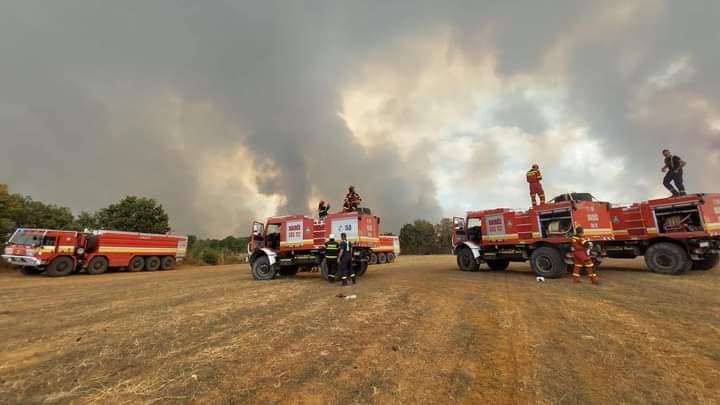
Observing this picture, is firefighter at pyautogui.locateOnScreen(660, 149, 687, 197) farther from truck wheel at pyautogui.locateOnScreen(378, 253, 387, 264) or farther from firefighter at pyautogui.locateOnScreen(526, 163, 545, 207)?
truck wheel at pyautogui.locateOnScreen(378, 253, 387, 264)

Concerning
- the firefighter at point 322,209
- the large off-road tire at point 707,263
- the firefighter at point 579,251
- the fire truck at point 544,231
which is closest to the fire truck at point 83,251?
the firefighter at point 322,209

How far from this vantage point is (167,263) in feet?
78.9

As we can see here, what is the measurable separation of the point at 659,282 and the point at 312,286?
11.0 metres

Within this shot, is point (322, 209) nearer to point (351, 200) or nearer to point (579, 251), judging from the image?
point (351, 200)

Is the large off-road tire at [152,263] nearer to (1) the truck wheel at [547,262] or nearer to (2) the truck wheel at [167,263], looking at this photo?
(2) the truck wheel at [167,263]

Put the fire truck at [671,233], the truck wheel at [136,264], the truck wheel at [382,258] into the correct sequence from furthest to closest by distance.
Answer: the truck wheel at [382,258] → the truck wheel at [136,264] → the fire truck at [671,233]

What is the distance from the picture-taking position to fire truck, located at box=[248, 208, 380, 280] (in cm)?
1194

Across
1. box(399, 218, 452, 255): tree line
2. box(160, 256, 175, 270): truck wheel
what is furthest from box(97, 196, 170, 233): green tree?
box(399, 218, 452, 255): tree line

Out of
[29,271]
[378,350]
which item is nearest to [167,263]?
[29,271]

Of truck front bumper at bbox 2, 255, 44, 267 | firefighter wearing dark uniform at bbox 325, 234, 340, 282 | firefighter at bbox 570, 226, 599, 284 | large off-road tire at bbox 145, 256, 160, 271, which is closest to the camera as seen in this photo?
firefighter at bbox 570, 226, 599, 284

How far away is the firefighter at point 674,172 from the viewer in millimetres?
10805

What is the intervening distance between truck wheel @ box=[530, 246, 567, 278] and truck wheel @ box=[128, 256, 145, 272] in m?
25.5

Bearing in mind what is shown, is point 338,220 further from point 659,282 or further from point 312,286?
point 659,282

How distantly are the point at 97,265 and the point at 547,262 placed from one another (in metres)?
25.8
